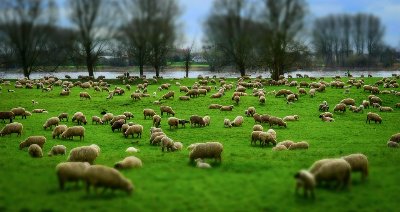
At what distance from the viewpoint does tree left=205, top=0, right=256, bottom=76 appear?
65.9 metres

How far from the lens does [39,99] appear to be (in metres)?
40.4

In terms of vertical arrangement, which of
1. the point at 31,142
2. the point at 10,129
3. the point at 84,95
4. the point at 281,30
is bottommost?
the point at 31,142

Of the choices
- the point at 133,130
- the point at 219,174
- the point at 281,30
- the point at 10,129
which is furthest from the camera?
the point at 281,30

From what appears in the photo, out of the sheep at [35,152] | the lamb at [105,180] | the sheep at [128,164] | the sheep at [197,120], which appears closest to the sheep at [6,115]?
the sheep at [35,152]

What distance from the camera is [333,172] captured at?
11250mm

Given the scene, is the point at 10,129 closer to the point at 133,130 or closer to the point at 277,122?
the point at 133,130

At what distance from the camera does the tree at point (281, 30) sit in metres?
54.3

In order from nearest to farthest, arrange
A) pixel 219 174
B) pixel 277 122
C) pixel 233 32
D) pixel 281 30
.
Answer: pixel 219 174 → pixel 277 122 → pixel 281 30 → pixel 233 32

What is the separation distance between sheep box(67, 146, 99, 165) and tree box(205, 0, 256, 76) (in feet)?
171

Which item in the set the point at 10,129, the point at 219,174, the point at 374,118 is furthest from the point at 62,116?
the point at 374,118

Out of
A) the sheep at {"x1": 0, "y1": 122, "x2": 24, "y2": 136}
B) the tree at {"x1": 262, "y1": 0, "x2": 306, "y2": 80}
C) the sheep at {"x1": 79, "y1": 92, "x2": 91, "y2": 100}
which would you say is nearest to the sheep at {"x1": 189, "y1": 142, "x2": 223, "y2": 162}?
the sheep at {"x1": 0, "y1": 122, "x2": 24, "y2": 136}

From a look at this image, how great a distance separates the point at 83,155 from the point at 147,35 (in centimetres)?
5404

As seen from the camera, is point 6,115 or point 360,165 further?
point 6,115

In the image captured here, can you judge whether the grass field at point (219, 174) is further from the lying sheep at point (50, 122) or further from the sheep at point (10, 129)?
the lying sheep at point (50, 122)
